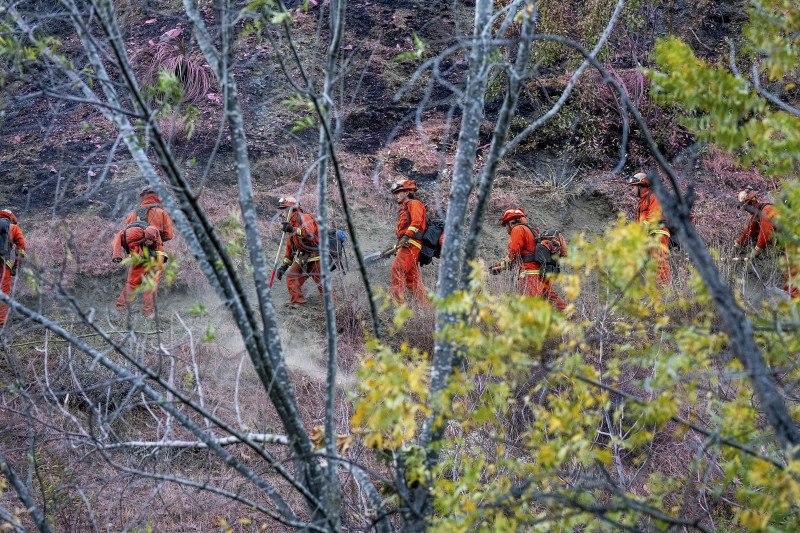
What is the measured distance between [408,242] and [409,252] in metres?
0.18

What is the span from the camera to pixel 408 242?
10211mm

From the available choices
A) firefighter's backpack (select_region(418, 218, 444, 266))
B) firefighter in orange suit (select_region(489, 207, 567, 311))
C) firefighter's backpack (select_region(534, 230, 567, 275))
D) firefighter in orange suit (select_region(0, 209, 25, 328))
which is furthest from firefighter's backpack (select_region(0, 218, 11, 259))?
firefighter's backpack (select_region(534, 230, 567, 275))

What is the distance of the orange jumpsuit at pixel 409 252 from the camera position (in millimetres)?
10164

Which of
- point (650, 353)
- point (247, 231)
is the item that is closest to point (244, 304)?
point (247, 231)

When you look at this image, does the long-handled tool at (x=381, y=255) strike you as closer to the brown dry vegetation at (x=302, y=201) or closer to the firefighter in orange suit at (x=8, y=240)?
the brown dry vegetation at (x=302, y=201)

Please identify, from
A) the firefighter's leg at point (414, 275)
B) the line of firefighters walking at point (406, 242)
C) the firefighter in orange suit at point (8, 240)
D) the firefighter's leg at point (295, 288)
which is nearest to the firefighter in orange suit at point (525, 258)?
the line of firefighters walking at point (406, 242)

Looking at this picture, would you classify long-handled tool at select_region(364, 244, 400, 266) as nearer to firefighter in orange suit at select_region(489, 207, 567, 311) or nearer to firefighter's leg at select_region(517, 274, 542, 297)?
firefighter in orange suit at select_region(489, 207, 567, 311)

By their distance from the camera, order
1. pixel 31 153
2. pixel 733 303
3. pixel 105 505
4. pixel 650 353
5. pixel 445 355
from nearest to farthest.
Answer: pixel 733 303 < pixel 650 353 < pixel 445 355 < pixel 105 505 < pixel 31 153

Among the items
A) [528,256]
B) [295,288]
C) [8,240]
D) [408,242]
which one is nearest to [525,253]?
[528,256]

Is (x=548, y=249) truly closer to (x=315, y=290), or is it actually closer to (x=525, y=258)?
(x=525, y=258)

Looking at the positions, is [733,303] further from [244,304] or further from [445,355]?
[244,304]

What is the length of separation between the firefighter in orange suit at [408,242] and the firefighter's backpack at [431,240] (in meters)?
0.06

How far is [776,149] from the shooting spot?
310 cm

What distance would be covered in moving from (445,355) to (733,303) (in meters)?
1.41
